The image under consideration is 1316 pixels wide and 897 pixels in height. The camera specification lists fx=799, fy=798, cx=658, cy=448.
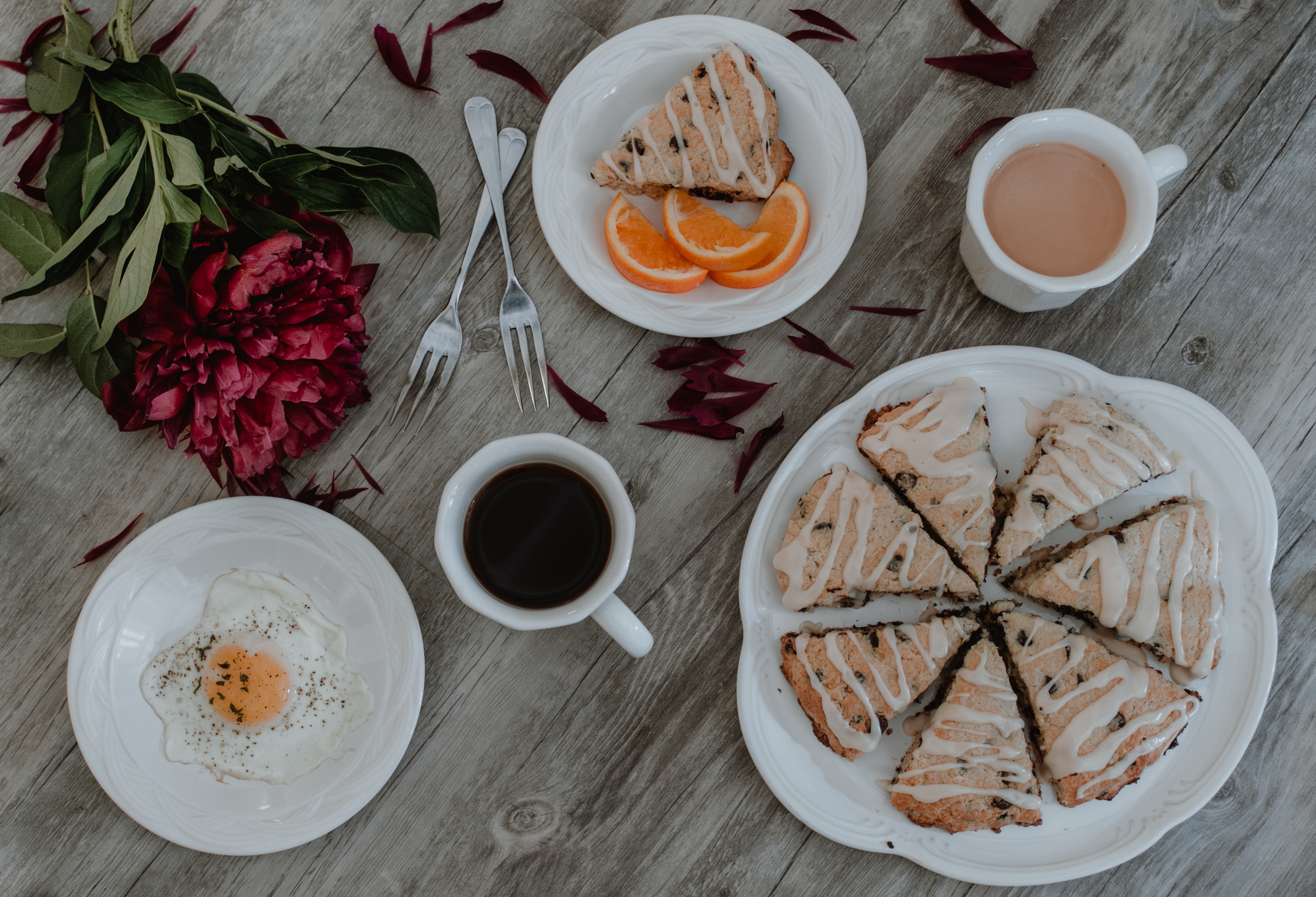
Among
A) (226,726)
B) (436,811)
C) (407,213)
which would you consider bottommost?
(436,811)

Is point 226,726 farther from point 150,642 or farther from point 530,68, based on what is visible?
point 530,68

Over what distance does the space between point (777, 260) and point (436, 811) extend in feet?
5.37

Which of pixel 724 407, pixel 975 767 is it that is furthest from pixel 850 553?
pixel 975 767

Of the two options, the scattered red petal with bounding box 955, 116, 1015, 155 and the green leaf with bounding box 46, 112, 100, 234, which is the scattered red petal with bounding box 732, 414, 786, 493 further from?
the green leaf with bounding box 46, 112, 100, 234

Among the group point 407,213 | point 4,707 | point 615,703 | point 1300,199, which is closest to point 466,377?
point 407,213

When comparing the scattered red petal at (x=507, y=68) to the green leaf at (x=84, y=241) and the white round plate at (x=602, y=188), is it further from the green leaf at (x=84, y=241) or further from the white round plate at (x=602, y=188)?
the green leaf at (x=84, y=241)

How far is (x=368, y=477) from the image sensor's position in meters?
2.05

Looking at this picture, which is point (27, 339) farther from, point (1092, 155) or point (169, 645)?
point (1092, 155)

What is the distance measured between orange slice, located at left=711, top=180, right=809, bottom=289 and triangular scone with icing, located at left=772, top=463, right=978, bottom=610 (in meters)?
0.51

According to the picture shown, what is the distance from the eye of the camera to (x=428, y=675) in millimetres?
2068

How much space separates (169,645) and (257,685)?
242 mm

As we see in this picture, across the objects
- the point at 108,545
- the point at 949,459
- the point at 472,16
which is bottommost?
the point at 108,545

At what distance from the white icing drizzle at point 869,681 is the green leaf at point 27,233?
2012 mm

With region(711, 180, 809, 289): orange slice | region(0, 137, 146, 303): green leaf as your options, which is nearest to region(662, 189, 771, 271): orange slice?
region(711, 180, 809, 289): orange slice
